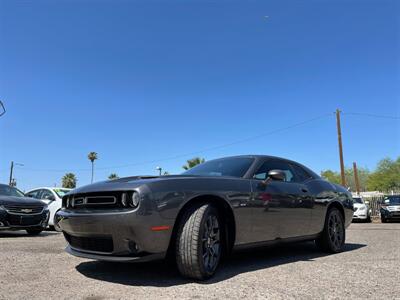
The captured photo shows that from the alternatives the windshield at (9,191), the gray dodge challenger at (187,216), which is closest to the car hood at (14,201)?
the windshield at (9,191)

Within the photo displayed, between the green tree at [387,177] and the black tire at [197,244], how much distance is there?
6959 centimetres

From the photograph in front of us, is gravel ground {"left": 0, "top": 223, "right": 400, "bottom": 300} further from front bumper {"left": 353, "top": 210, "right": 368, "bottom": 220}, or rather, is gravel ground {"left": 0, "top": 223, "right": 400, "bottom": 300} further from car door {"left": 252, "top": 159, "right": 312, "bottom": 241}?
front bumper {"left": 353, "top": 210, "right": 368, "bottom": 220}

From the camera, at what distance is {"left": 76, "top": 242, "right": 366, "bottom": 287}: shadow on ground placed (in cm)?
389

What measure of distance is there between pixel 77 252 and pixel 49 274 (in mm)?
426

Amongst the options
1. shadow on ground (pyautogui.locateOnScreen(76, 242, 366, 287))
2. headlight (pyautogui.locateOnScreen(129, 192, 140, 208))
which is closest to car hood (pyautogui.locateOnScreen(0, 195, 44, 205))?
shadow on ground (pyautogui.locateOnScreen(76, 242, 366, 287))

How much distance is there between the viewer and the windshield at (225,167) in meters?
4.95

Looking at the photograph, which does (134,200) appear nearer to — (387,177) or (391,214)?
(391,214)

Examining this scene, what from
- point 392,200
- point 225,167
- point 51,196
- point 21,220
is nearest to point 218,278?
point 225,167

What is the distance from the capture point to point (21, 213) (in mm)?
9125

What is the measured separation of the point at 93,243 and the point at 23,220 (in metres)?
6.00

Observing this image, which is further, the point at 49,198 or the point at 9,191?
the point at 49,198

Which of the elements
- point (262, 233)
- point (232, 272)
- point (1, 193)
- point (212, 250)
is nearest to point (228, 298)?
point (212, 250)

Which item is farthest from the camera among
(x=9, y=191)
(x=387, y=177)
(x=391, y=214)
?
(x=387, y=177)

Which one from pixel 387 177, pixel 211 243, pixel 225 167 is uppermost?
pixel 387 177
